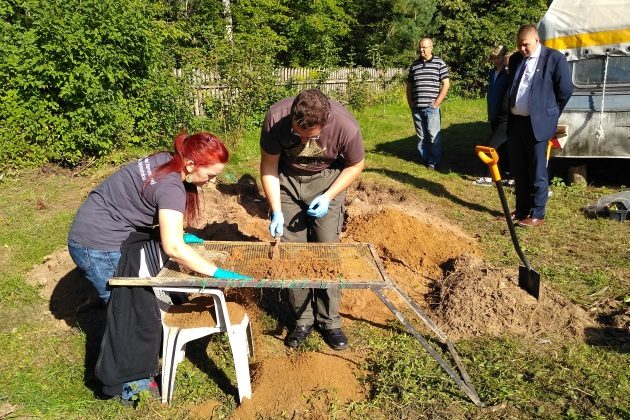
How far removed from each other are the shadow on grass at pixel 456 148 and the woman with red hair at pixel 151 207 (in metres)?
6.04

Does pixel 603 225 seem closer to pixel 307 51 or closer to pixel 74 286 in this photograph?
pixel 74 286

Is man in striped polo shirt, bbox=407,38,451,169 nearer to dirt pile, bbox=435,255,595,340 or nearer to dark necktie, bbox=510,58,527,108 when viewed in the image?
dark necktie, bbox=510,58,527,108

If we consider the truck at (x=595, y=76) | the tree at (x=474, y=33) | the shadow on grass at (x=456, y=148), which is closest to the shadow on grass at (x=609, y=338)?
the truck at (x=595, y=76)

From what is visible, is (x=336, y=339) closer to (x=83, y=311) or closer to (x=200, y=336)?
(x=200, y=336)

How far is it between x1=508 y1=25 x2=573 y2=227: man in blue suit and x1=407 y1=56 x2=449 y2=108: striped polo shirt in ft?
6.92

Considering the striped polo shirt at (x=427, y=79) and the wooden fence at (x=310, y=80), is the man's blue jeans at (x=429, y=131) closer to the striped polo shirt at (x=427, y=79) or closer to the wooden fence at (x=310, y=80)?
the striped polo shirt at (x=427, y=79)

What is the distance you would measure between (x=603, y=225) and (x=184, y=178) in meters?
4.75

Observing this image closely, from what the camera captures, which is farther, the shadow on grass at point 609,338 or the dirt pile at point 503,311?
the dirt pile at point 503,311

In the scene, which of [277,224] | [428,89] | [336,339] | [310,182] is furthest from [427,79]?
→ [336,339]

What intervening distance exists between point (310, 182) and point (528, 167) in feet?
10.7

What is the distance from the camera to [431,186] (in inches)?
288

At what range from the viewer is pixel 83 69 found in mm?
6844

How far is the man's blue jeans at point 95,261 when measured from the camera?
2.94m

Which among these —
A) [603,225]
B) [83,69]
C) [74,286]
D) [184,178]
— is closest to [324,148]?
[184,178]
